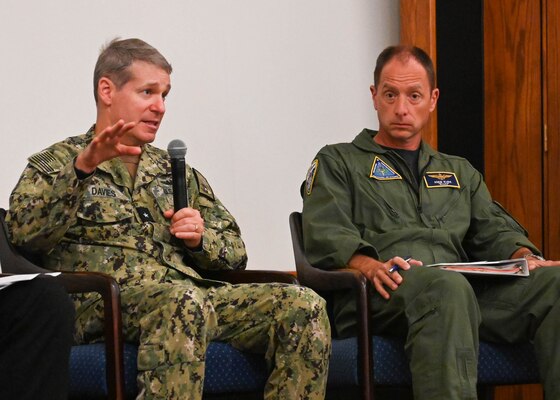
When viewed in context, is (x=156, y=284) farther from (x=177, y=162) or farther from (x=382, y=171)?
(x=382, y=171)

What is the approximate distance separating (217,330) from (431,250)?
76 centimetres

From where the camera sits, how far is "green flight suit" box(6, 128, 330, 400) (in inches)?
104

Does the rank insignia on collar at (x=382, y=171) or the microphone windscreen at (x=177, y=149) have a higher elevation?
the microphone windscreen at (x=177, y=149)

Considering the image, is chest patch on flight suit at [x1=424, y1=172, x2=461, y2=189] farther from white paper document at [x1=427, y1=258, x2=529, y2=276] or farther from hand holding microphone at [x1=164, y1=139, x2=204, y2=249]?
hand holding microphone at [x1=164, y1=139, x2=204, y2=249]

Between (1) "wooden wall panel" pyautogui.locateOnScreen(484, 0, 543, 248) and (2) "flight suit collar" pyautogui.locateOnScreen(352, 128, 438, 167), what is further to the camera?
(1) "wooden wall panel" pyautogui.locateOnScreen(484, 0, 543, 248)

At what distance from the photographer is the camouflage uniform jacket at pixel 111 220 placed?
2.75 meters

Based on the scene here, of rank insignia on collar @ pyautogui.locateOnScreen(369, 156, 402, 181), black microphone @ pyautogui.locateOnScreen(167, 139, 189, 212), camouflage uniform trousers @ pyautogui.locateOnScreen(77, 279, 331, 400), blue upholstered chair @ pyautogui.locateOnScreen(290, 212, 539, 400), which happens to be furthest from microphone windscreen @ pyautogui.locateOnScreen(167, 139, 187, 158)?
rank insignia on collar @ pyautogui.locateOnScreen(369, 156, 402, 181)

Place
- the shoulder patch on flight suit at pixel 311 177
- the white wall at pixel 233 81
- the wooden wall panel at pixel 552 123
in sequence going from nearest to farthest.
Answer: the shoulder patch on flight suit at pixel 311 177 < the white wall at pixel 233 81 < the wooden wall panel at pixel 552 123

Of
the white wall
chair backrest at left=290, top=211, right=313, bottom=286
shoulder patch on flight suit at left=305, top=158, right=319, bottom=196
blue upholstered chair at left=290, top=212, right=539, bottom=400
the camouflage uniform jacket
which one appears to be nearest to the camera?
the camouflage uniform jacket

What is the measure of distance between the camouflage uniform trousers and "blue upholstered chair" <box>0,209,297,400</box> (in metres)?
0.05

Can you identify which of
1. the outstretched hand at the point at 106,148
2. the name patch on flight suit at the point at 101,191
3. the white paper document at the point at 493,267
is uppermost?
the outstretched hand at the point at 106,148

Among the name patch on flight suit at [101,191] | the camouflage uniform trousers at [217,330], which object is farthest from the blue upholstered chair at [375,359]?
the name patch on flight suit at [101,191]

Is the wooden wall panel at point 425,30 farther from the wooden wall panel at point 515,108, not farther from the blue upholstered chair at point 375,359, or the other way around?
the blue upholstered chair at point 375,359

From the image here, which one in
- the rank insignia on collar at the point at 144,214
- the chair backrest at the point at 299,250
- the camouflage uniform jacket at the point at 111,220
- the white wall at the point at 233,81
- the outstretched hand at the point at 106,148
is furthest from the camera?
the white wall at the point at 233,81
